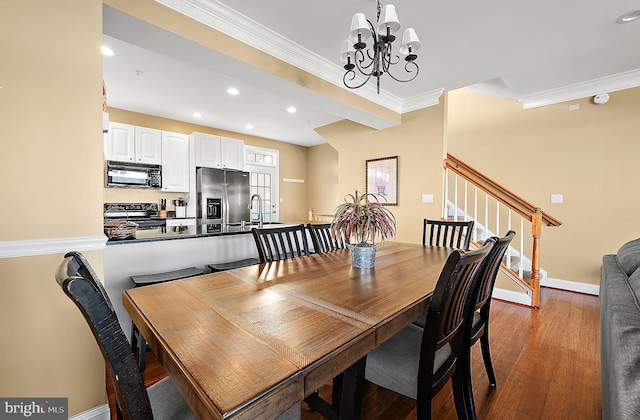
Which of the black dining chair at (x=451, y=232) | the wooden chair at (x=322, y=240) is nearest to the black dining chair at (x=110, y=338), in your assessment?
the wooden chair at (x=322, y=240)

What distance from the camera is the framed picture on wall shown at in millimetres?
4121

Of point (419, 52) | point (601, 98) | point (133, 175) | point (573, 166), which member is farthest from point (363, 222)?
point (133, 175)

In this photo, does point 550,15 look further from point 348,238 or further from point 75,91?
point 75,91

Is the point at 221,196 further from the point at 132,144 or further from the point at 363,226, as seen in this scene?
the point at 363,226

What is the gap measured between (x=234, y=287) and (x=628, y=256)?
6.67 ft

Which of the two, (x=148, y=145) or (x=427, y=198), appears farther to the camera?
(x=148, y=145)

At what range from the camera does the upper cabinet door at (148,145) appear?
4.34 m

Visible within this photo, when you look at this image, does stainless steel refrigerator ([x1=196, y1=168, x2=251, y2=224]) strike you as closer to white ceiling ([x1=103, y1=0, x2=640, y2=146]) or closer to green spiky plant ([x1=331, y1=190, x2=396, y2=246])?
white ceiling ([x1=103, y1=0, x2=640, y2=146])

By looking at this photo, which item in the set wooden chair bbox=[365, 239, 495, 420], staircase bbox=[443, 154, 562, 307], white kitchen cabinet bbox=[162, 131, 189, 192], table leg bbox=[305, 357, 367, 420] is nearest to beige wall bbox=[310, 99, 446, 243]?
staircase bbox=[443, 154, 562, 307]

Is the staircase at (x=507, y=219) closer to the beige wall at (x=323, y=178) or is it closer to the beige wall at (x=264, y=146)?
the beige wall at (x=323, y=178)

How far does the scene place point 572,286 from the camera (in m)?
3.59

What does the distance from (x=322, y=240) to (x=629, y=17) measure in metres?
3.00

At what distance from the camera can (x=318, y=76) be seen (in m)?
2.86

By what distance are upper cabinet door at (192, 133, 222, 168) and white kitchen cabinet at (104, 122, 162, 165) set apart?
1.94 feet
